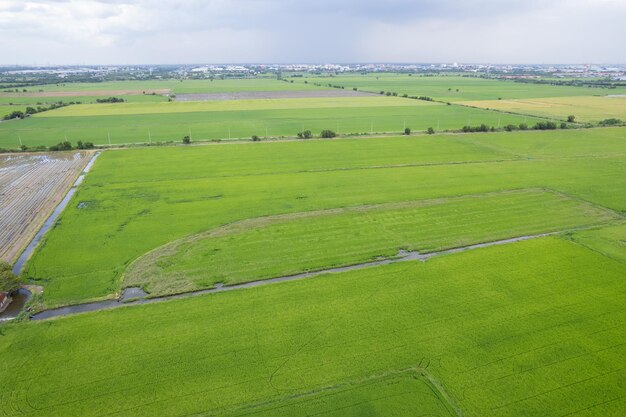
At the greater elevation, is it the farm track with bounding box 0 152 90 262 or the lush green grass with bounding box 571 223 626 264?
the farm track with bounding box 0 152 90 262

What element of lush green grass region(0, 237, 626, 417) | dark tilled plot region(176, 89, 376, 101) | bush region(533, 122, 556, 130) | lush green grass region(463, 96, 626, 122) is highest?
dark tilled plot region(176, 89, 376, 101)

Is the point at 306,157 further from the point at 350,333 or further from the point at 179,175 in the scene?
the point at 350,333

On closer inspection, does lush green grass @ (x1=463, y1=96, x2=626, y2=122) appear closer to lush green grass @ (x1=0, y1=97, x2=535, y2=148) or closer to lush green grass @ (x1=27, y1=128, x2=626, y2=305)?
lush green grass @ (x1=0, y1=97, x2=535, y2=148)

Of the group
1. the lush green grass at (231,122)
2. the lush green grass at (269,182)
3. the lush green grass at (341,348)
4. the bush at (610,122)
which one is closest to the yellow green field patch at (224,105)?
the lush green grass at (231,122)

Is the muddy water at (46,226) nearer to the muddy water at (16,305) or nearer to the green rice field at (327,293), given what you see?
the green rice field at (327,293)

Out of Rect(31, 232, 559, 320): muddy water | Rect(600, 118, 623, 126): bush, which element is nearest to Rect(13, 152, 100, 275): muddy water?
Rect(31, 232, 559, 320): muddy water

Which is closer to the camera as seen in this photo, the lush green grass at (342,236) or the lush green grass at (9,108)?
the lush green grass at (342,236)

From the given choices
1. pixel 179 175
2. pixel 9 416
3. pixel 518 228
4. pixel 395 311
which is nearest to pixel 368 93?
pixel 179 175
